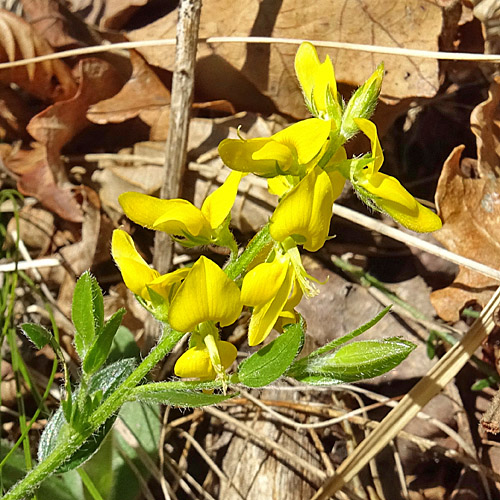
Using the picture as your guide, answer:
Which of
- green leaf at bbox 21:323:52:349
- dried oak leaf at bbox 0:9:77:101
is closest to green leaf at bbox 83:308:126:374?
green leaf at bbox 21:323:52:349

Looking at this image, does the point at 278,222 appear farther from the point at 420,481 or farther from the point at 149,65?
the point at 149,65

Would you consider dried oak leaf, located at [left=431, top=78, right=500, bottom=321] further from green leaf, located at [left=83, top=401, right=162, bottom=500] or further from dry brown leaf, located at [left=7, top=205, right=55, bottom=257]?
Result: dry brown leaf, located at [left=7, top=205, right=55, bottom=257]

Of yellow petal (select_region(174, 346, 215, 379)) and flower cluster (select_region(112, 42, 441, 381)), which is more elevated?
flower cluster (select_region(112, 42, 441, 381))

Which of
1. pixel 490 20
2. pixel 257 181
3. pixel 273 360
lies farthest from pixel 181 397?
pixel 490 20

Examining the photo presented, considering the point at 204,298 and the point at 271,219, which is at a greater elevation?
the point at 271,219

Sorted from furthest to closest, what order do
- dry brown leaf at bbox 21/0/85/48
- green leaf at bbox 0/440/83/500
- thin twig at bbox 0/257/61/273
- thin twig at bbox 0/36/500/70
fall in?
dry brown leaf at bbox 21/0/85/48
thin twig at bbox 0/257/61/273
thin twig at bbox 0/36/500/70
green leaf at bbox 0/440/83/500

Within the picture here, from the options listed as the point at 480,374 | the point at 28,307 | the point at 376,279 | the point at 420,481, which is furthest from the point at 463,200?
the point at 28,307

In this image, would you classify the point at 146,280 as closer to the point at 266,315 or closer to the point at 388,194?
the point at 266,315
